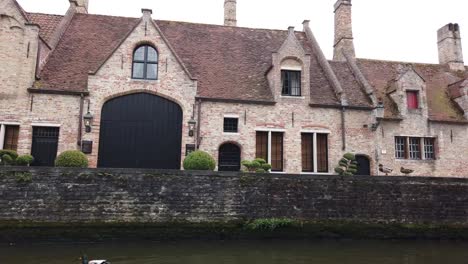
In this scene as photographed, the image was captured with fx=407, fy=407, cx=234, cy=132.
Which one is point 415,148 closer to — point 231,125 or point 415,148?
point 415,148

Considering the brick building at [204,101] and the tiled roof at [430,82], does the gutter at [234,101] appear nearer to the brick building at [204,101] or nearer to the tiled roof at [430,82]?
the brick building at [204,101]

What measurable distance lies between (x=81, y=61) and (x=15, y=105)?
161 inches

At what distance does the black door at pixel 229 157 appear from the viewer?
20.8m

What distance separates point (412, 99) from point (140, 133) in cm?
1562

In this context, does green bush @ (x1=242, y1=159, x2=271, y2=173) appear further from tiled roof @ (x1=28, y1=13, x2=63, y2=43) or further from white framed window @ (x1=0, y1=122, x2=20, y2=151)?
tiled roof @ (x1=28, y1=13, x2=63, y2=43)

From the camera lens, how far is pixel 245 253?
1277 cm

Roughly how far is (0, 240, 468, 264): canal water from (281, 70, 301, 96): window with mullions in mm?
9524

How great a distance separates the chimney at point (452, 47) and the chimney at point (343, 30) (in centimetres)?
727

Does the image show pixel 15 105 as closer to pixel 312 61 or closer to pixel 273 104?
pixel 273 104

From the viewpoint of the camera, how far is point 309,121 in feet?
71.7

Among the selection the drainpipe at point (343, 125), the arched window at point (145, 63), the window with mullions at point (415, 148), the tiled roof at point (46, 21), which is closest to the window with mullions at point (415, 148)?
the window with mullions at point (415, 148)

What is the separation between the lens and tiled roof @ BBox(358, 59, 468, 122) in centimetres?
2378

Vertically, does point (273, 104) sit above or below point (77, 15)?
below

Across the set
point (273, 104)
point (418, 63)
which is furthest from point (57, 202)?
point (418, 63)
